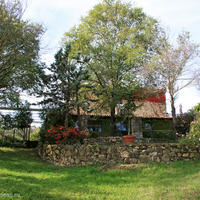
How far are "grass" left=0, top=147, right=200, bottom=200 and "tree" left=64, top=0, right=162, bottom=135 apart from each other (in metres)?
7.42

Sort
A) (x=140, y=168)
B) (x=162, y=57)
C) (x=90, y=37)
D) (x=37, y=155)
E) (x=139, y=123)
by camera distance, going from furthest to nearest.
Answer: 1. (x=139, y=123)
2. (x=90, y=37)
3. (x=162, y=57)
4. (x=37, y=155)
5. (x=140, y=168)

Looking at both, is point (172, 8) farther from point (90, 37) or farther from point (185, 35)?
point (90, 37)

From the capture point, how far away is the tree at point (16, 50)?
10.4 metres

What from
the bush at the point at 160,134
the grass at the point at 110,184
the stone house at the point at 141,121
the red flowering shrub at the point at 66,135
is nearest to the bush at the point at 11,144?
the red flowering shrub at the point at 66,135

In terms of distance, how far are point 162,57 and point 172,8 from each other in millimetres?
6658

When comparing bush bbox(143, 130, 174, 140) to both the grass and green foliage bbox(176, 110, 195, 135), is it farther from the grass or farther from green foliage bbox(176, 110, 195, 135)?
the grass

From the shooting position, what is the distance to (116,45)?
18.3 m

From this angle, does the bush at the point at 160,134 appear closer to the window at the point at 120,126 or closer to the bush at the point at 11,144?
the window at the point at 120,126

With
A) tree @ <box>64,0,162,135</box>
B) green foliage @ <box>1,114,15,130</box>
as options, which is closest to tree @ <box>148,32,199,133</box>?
tree @ <box>64,0,162,135</box>

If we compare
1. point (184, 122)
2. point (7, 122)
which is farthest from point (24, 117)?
point (184, 122)

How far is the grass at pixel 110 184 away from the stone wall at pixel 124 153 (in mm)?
717

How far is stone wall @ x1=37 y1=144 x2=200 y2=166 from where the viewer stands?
1012 centimetres

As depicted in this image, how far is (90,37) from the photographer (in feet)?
59.0

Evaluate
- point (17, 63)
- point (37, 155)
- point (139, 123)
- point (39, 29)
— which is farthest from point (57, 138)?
point (139, 123)
